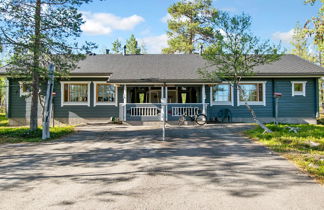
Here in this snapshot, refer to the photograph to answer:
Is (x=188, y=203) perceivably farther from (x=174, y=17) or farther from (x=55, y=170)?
(x=174, y=17)

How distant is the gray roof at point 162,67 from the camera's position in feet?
46.6

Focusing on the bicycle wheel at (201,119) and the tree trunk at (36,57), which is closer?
the tree trunk at (36,57)

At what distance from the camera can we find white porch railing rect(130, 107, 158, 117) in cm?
1368

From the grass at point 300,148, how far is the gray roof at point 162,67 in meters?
5.69

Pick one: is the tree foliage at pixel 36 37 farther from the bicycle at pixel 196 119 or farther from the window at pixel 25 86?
the bicycle at pixel 196 119

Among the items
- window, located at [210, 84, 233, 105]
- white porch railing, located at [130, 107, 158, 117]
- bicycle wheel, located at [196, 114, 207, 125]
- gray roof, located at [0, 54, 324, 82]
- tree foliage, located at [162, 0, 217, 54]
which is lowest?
bicycle wheel, located at [196, 114, 207, 125]

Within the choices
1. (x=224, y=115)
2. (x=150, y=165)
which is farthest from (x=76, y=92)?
(x=150, y=165)

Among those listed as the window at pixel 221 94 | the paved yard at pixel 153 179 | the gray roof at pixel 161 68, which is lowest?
the paved yard at pixel 153 179

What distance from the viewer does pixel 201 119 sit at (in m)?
13.3

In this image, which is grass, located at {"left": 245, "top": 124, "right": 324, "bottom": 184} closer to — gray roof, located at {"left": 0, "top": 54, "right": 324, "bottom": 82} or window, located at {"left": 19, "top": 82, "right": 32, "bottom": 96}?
gray roof, located at {"left": 0, "top": 54, "right": 324, "bottom": 82}

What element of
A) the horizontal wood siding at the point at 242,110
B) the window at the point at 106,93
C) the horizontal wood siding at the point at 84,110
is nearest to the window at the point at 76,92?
the horizontal wood siding at the point at 84,110

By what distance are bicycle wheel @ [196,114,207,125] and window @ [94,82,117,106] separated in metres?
5.80

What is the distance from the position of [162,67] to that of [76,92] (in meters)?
6.20

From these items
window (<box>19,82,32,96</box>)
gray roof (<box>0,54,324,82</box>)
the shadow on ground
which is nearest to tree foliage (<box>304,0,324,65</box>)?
gray roof (<box>0,54,324,82</box>)
